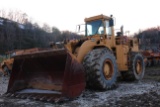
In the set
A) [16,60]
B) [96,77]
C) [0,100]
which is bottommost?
[0,100]

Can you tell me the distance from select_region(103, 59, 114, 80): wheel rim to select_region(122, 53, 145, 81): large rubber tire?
205 centimetres

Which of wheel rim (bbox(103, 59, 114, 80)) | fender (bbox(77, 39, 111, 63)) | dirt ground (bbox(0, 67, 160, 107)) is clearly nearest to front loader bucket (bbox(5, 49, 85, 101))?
dirt ground (bbox(0, 67, 160, 107))

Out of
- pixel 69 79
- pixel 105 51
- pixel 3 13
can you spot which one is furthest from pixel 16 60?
pixel 3 13

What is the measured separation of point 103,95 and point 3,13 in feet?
146

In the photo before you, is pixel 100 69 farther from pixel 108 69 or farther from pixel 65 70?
pixel 65 70

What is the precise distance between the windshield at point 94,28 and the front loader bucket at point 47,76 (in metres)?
2.55

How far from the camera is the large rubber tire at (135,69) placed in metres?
9.11

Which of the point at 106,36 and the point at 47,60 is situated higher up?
the point at 106,36

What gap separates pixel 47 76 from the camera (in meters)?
6.59

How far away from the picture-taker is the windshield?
8312 millimetres

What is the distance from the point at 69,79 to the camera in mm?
5473

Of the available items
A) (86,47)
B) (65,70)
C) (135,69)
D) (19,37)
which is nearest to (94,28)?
(86,47)

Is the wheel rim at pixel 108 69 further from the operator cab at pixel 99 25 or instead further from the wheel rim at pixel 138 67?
the wheel rim at pixel 138 67

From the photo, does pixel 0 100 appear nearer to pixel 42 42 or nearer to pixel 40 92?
pixel 40 92
